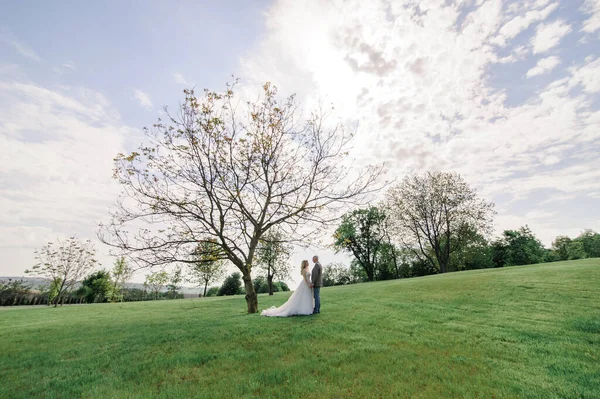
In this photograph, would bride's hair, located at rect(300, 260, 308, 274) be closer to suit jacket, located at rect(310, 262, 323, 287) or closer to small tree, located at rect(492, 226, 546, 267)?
suit jacket, located at rect(310, 262, 323, 287)

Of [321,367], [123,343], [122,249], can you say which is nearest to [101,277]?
[122,249]

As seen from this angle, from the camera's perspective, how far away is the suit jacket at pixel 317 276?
47.3ft

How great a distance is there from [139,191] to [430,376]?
49.7 feet

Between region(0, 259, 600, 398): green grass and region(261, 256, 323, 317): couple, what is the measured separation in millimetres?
1659

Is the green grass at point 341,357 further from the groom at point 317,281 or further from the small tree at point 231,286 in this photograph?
the small tree at point 231,286

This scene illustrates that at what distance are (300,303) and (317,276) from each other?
1.71m

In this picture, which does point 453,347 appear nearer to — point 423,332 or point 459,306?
point 423,332

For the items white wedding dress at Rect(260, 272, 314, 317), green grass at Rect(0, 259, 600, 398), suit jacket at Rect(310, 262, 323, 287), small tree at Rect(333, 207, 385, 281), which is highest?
small tree at Rect(333, 207, 385, 281)

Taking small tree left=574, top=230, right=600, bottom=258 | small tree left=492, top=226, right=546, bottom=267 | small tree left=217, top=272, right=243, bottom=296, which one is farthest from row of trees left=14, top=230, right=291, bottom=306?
small tree left=574, top=230, right=600, bottom=258

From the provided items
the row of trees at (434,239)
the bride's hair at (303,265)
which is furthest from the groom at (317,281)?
the row of trees at (434,239)

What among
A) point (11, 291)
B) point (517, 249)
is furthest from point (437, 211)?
point (11, 291)

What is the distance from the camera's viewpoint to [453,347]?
753 centimetres

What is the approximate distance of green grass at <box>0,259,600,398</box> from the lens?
5.36 meters

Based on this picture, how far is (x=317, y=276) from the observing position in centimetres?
1462
